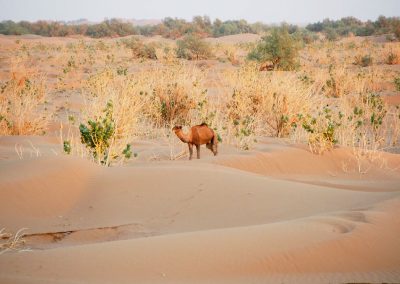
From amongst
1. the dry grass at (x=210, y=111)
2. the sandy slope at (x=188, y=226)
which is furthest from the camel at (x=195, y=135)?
the sandy slope at (x=188, y=226)

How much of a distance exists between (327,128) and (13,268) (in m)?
5.83

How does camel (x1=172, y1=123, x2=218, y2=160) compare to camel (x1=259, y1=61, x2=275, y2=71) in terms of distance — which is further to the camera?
camel (x1=259, y1=61, x2=275, y2=71)

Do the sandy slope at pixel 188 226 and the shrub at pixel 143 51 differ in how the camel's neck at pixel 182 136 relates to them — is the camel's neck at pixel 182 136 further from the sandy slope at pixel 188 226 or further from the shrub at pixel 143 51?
the shrub at pixel 143 51

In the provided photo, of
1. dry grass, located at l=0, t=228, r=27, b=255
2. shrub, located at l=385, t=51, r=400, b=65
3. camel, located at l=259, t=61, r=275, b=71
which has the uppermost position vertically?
shrub, located at l=385, t=51, r=400, b=65

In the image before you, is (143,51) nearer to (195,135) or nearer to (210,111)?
(210,111)

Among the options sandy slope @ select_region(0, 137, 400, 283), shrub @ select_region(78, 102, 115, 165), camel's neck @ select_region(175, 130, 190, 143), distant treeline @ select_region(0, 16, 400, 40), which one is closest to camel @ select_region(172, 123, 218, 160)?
camel's neck @ select_region(175, 130, 190, 143)

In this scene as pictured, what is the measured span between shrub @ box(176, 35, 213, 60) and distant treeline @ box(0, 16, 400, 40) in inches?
866

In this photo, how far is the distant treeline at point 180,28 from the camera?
49.2 metres

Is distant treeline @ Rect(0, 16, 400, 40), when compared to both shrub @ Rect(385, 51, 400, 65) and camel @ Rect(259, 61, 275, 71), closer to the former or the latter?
shrub @ Rect(385, 51, 400, 65)

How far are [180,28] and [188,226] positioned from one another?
51.1m

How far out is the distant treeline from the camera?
4922cm

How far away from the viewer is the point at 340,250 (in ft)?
11.0

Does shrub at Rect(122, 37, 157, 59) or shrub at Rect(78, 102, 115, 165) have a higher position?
shrub at Rect(122, 37, 157, 59)

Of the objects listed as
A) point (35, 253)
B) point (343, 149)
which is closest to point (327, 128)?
point (343, 149)
